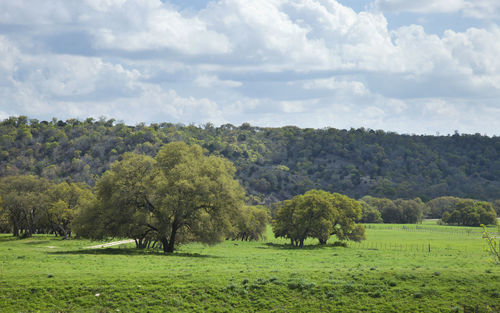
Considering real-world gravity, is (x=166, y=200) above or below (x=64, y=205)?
above

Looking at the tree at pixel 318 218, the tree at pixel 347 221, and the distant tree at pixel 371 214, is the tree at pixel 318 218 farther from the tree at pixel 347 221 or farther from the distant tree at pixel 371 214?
the distant tree at pixel 371 214

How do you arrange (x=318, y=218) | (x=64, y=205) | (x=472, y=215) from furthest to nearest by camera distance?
1. (x=472, y=215)
2. (x=64, y=205)
3. (x=318, y=218)

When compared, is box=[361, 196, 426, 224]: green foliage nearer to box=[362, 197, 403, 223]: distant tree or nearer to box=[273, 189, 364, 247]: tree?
box=[362, 197, 403, 223]: distant tree

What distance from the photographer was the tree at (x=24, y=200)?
3098 inches

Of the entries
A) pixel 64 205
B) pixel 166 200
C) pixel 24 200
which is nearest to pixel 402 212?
pixel 64 205

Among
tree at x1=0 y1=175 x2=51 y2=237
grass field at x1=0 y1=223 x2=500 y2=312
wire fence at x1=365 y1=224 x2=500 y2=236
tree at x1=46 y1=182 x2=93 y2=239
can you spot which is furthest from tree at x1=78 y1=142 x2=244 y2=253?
wire fence at x1=365 y1=224 x2=500 y2=236

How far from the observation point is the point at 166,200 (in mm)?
45156

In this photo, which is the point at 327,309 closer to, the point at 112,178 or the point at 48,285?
the point at 48,285

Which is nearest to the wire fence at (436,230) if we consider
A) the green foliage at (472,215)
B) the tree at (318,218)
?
the green foliage at (472,215)

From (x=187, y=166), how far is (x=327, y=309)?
25.1 metres

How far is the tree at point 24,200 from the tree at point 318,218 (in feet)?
129

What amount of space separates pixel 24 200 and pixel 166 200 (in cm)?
4415

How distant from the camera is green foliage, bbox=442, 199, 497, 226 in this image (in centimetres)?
14569

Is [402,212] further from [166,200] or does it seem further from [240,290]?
[240,290]
